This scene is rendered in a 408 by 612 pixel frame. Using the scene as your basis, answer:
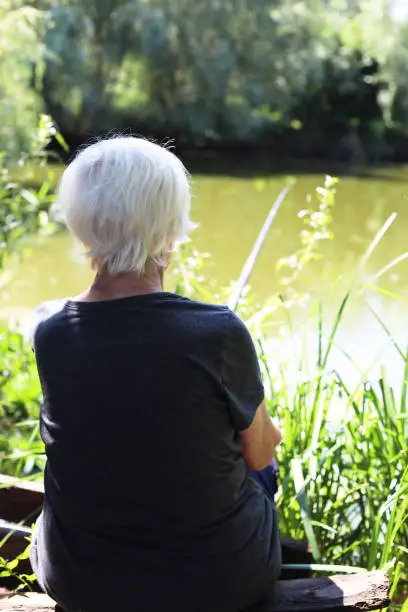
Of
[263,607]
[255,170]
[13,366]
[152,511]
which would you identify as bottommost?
[255,170]

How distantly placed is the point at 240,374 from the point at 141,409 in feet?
0.48

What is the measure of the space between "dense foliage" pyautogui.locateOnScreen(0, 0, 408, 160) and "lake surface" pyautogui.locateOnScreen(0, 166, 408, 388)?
6.90ft

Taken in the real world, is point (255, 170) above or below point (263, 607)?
below

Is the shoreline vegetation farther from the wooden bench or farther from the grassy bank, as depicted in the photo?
the wooden bench

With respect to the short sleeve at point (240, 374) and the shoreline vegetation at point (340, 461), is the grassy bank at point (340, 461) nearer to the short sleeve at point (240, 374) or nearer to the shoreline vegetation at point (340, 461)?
the shoreline vegetation at point (340, 461)

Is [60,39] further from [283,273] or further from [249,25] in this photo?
[283,273]

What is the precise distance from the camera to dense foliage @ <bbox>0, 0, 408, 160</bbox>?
1346cm

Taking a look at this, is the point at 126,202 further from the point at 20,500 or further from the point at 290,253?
the point at 290,253

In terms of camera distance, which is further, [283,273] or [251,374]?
[283,273]

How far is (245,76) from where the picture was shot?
1523cm

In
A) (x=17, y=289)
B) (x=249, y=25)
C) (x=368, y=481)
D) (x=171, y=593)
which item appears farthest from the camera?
(x=249, y=25)

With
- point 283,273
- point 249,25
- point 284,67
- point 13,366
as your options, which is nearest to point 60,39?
point 249,25

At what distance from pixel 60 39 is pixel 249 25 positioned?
371 cm

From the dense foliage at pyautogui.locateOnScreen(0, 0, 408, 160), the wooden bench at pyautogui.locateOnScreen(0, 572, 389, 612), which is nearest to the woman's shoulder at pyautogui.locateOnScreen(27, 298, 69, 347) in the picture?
the wooden bench at pyautogui.locateOnScreen(0, 572, 389, 612)
